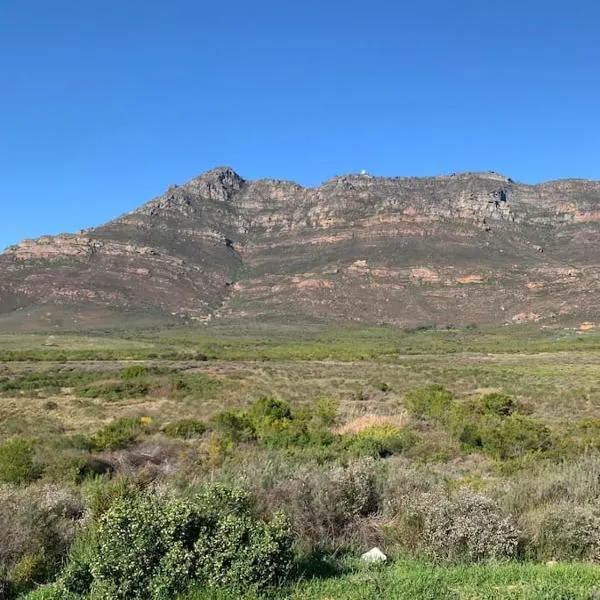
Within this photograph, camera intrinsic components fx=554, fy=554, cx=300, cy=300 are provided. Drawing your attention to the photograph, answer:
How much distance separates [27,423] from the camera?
21000 millimetres

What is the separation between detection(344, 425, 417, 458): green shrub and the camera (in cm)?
1272

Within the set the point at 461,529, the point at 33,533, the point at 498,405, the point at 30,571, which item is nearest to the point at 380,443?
the point at 461,529

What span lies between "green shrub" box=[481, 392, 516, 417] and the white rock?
51.1ft

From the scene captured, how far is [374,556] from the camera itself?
6.00 metres

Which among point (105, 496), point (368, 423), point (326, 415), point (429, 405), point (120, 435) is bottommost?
point (429, 405)

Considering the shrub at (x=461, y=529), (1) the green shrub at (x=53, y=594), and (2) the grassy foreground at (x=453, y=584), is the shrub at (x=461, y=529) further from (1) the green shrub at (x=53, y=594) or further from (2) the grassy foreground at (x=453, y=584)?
(1) the green shrub at (x=53, y=594)

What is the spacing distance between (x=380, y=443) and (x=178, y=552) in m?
9.21

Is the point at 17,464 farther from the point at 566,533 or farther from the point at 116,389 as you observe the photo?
the point at 116,389

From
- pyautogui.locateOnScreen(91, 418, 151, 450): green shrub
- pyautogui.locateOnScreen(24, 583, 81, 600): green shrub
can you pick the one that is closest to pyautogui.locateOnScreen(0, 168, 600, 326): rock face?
pyautogui.locateOnScreen(91, 418, 151, 450): green shrub

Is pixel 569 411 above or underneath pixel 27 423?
underneath

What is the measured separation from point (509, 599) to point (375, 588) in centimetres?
112

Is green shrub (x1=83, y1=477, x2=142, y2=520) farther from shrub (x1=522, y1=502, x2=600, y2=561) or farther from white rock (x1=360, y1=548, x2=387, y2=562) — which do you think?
shrub (x1=522, y1=502, x2=600, y2=561)

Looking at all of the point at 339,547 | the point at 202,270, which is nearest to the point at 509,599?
the point at 339,547

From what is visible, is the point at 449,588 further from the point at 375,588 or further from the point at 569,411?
the point at 569,411
